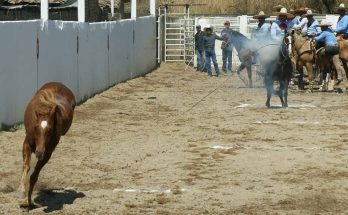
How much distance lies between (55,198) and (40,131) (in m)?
1.29

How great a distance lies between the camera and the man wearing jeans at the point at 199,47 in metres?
31.9

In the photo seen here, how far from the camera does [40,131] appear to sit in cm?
850

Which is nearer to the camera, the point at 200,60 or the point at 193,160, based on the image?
the point at 193,160

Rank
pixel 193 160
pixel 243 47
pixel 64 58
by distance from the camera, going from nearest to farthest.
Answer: pixel 193 160 < pixel 64 58 < pixel 243 47


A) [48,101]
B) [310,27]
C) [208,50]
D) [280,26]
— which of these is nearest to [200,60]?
[208,50]

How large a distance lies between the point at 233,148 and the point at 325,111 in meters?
5.83

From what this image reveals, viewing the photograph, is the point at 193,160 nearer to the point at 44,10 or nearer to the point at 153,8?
the point at 44,10

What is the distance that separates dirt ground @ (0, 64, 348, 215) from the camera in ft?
30.2

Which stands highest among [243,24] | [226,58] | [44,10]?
[44,10]

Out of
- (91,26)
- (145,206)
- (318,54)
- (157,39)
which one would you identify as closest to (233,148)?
(145,206)

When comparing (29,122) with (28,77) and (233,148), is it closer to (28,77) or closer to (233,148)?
(233,148)

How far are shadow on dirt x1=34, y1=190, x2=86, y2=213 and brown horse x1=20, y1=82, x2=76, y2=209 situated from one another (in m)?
0.23

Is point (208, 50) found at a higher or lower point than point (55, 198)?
higher

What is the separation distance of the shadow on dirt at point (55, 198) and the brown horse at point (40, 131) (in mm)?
232
